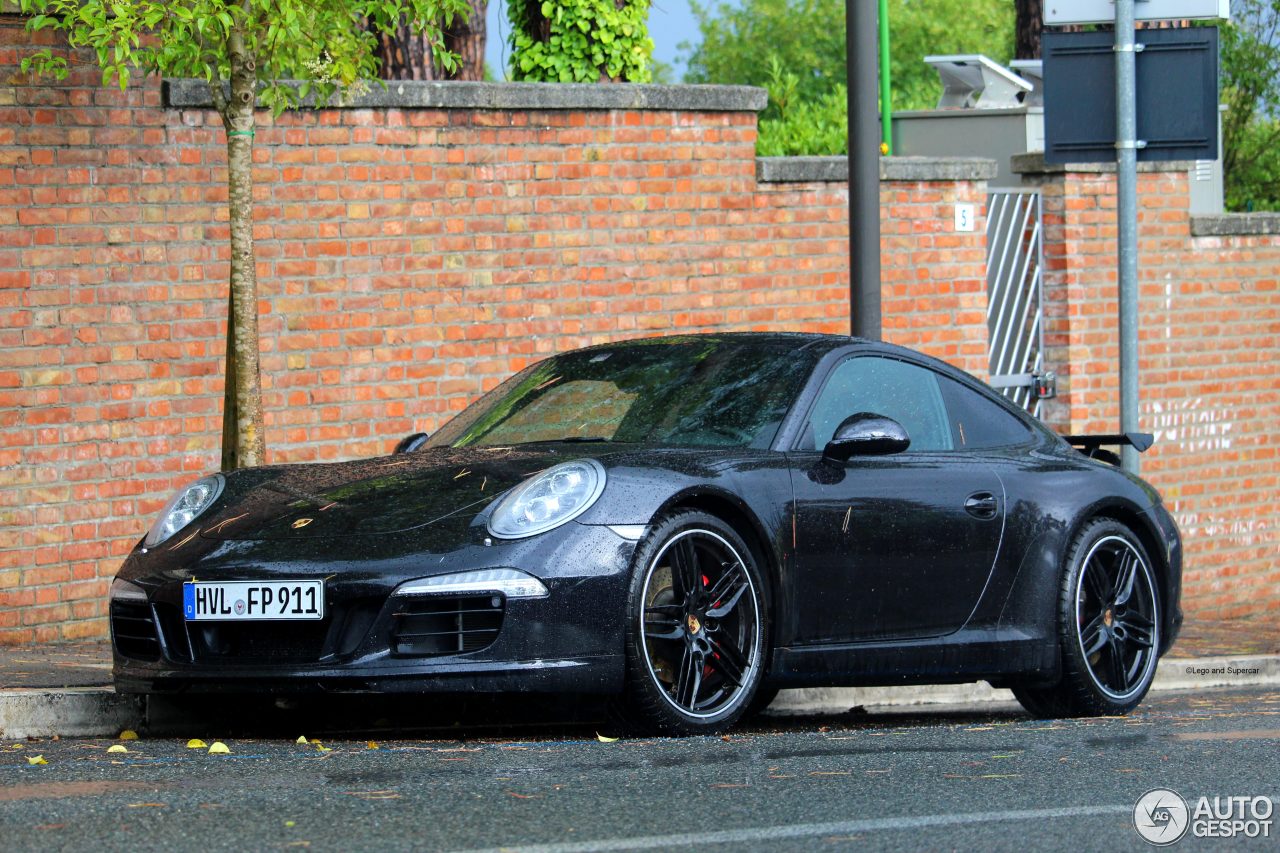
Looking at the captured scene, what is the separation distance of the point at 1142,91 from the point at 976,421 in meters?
2.93

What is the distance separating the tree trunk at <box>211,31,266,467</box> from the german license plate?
7.30ft

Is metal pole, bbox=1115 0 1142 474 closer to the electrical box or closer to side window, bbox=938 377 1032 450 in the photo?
the electrical box

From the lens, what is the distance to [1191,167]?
1377 cm

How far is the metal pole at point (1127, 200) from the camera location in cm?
953

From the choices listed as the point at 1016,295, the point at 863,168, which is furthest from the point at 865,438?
the point at 1016,295

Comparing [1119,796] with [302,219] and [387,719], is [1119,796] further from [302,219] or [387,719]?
[302,219]

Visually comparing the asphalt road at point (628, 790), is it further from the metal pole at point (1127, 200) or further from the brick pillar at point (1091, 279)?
the brick pillar at point (1091, 279)

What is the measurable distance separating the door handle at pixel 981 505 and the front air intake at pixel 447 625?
2.06 metres

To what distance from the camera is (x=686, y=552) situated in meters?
6.12

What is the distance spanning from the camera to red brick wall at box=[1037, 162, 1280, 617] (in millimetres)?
13242

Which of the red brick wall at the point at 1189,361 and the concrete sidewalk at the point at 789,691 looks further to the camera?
the red brick wall at the point at 1189,361

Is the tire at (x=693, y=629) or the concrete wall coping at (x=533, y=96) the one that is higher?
the concrete wall coping at (x=533, y=96)
